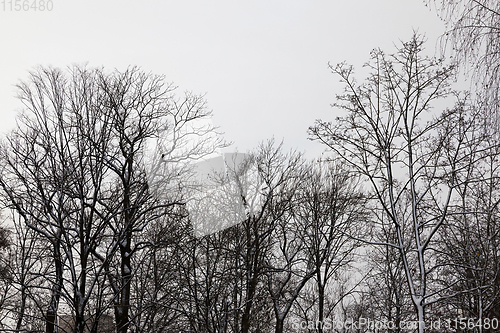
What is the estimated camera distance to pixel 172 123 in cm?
1316

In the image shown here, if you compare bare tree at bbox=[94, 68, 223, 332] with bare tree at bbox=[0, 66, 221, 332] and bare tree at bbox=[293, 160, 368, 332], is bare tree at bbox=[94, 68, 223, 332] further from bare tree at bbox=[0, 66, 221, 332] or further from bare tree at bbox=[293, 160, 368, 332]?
bare tree at bbox=[293, 160, 368, 332]

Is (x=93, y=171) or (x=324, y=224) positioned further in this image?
(x=324, y=224)

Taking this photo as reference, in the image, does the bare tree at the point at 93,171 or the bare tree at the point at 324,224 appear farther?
the bare tree at the point at 324,224

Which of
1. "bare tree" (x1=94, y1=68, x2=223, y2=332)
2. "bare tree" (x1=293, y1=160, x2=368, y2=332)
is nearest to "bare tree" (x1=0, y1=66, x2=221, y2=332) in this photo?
"bare tree" (x1=94, y1=68, x2=223, y2=332)

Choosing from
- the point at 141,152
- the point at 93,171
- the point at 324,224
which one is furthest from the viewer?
the point at 324,224

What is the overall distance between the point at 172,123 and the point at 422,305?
9.22 m

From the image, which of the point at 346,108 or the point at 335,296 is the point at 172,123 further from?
the point at 335,296

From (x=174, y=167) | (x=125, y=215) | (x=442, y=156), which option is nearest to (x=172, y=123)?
(x=174, y=167)

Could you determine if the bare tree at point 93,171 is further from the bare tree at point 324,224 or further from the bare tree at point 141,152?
the bare tree at point 324,224

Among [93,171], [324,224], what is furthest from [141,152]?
[324,224]

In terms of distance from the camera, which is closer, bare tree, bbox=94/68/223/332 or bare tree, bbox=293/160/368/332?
bare tree, bbox=94/68/223/332

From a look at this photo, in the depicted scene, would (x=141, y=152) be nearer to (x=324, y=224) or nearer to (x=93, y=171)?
(x=93, y=171)

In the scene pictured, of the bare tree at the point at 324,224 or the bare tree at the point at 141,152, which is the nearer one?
the bare tree at the point at 141,152

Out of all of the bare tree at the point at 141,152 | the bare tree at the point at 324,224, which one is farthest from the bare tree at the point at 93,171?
the bare tree at the point at 324,224
